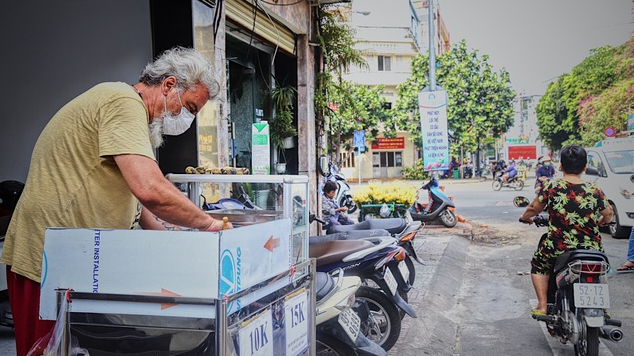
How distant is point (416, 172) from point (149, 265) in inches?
1573

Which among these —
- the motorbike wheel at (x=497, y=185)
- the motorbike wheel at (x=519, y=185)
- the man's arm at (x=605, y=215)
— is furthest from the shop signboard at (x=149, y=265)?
the motorbike wheel at (x=497, y=185)

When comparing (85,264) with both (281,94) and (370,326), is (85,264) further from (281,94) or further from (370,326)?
(281,94)

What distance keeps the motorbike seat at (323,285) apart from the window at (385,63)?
4090cm

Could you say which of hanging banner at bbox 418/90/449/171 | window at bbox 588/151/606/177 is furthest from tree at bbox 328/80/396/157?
window at bbox 588/151/606/177

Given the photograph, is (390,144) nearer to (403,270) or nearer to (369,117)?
(369,117)

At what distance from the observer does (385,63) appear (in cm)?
4300

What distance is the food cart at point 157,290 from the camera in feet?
5.33

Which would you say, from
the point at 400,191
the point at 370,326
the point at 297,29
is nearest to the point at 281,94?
the point at 297,29

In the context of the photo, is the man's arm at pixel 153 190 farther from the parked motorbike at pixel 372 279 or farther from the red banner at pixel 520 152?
the red banner at pixel 520 152

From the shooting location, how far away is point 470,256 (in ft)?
30.9

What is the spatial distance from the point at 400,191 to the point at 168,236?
8.25m

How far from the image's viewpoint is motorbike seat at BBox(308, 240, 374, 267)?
4195mm

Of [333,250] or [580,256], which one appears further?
[333,250]

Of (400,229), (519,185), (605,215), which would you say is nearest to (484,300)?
(400,229)
